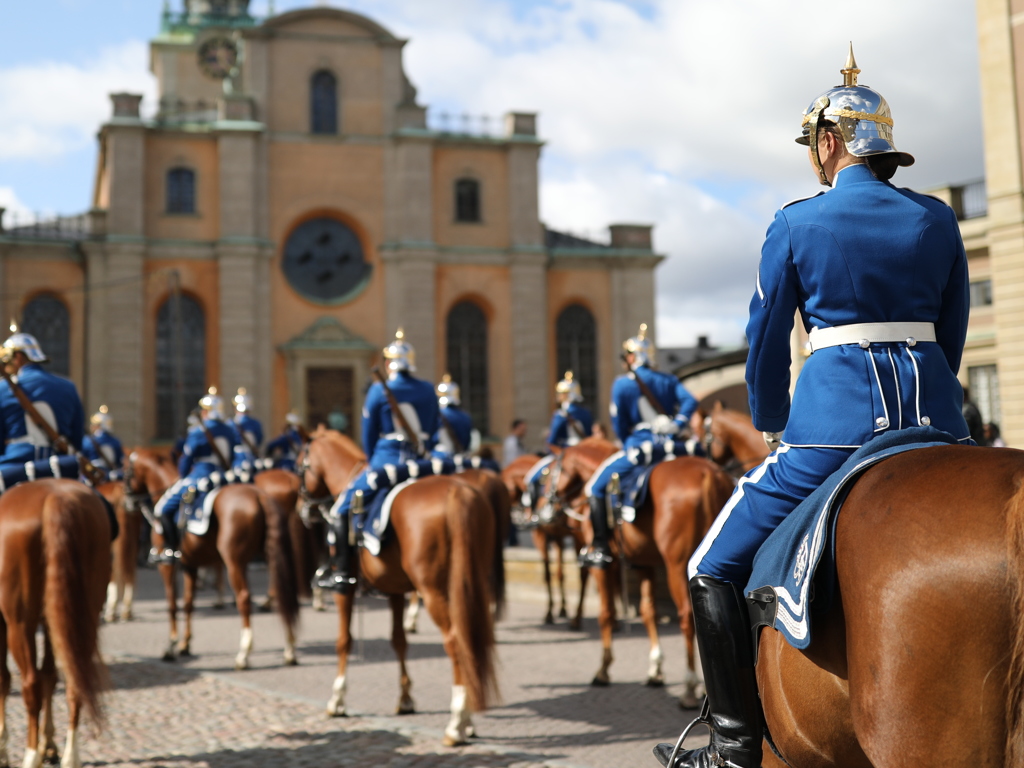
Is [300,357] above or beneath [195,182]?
beneath

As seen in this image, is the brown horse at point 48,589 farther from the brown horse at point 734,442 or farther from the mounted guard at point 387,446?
the brown horse at point 734,442

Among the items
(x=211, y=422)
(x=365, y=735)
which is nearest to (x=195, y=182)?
(x=211, y=422)

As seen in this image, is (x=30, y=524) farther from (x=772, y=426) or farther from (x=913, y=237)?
(x=913, y=237)

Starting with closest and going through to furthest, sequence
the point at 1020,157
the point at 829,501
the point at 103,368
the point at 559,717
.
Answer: the point at 829,501
the point at 559,717
the point at 1020,157
the point at 103,368

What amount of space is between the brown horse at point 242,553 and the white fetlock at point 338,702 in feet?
8.80

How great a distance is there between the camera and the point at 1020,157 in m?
23.7

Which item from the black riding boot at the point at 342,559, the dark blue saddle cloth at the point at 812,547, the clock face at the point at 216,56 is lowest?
the black riding boot at the point at 342,559

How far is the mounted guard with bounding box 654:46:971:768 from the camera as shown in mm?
3217

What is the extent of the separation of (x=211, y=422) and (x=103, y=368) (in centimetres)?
2404

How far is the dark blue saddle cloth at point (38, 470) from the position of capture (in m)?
7.76

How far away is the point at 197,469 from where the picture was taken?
13344 mm

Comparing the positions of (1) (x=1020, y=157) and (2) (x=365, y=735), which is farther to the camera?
(1) (x=1020, y=157)

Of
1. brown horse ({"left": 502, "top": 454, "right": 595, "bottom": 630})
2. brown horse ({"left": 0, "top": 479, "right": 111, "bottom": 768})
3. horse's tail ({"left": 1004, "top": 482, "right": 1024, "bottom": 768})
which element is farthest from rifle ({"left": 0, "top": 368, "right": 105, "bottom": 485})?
horse's tail ({"left": 1004, "top": 482, "right": 1024, "bottom": 768})

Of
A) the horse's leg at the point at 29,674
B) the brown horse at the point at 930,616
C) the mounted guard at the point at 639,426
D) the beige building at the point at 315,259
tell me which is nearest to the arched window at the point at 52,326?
the beige building at the point at 315,259
